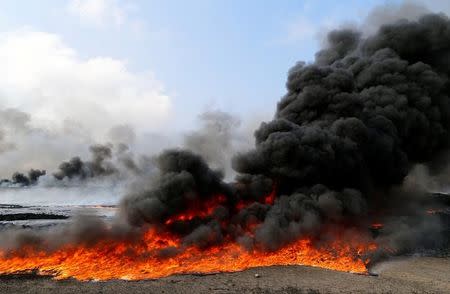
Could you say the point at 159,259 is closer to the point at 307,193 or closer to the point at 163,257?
the point at 163,257

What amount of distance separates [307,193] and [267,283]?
1320cm

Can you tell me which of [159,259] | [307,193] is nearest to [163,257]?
[159,259]

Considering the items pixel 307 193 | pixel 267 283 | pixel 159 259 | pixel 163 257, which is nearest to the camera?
pixel 267 283

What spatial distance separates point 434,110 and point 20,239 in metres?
43.1

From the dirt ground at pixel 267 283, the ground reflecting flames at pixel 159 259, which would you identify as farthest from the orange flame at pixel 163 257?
the dirt ground at pixel 267 283

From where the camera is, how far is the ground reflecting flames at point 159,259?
25.2 m

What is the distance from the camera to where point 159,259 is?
27.0 m

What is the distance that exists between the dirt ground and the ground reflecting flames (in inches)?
54.3

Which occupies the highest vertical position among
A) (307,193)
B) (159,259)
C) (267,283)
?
(307,193)

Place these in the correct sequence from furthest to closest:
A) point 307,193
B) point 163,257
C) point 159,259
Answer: point 307,193 < point 163,257 < point 159,259

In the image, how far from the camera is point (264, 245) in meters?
28.7

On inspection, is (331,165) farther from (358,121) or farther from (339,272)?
(339,272)

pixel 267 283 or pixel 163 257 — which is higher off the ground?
pixel 163 257

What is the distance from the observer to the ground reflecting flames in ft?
82.8
